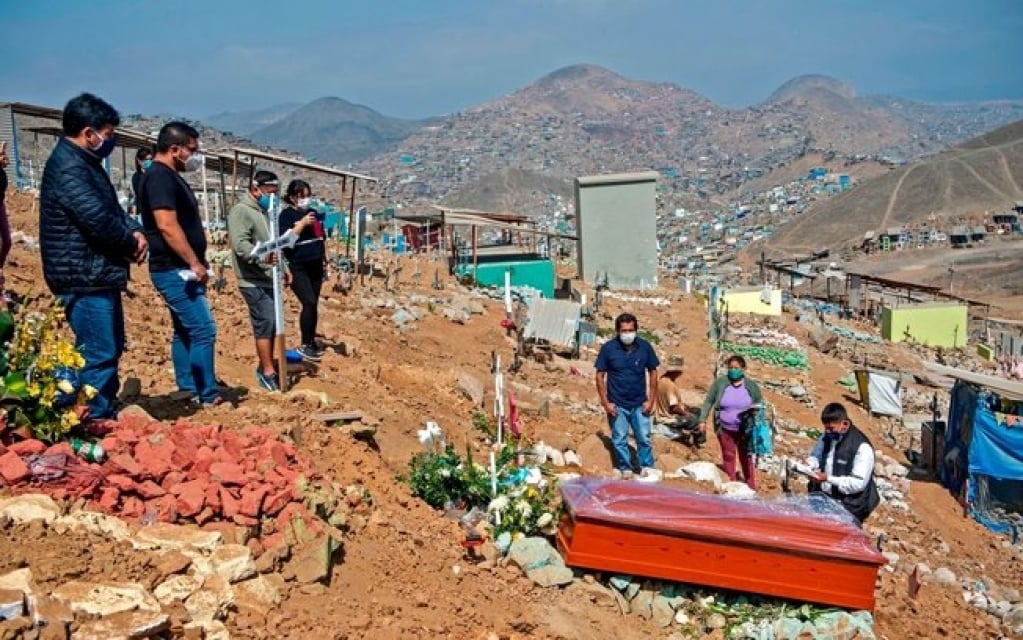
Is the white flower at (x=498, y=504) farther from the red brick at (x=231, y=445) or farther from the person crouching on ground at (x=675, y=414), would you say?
the person crouching on ground at (x=675, y=414)

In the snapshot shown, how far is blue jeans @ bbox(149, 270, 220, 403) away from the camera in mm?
4914

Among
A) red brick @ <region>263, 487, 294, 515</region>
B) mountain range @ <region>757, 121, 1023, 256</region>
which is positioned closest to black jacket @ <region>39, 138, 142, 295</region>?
red brick @ <region>263, 487, 294, 515</region>

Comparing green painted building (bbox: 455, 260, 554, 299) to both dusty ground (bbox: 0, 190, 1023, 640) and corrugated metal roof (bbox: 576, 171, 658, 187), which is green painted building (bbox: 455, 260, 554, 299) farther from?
dusty ground (bbox: 0, 190, 1023, 640)

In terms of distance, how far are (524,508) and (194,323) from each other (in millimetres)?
2134

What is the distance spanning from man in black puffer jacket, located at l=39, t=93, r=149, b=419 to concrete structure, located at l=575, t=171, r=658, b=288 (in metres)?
24.0

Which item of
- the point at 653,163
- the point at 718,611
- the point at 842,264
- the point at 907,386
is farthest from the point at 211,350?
the point at 653,163

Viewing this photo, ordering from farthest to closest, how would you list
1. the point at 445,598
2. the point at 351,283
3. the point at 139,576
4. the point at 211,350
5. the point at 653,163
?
the point at 653,163 → the point at 351,283 → the point at 211,350 → the point at 445,598 → the point at 139,576

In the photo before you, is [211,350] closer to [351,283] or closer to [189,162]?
[189,162]

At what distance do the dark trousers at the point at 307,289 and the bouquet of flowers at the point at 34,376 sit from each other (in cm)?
313

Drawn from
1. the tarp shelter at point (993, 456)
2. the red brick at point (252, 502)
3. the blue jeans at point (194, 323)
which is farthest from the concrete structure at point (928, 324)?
the red brick at point (252, 502)

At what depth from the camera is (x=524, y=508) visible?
203 inches

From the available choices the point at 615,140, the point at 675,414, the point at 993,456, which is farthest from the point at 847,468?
the point at 615,140

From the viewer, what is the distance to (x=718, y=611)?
15.4 ft

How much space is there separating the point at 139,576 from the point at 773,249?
56.6m
